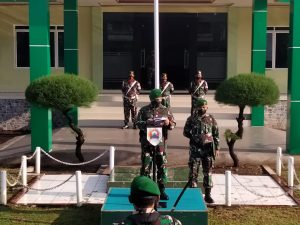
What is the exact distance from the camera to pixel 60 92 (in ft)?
36.8

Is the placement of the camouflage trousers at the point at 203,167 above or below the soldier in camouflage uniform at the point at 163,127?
below

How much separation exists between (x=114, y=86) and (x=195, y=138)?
12411mm

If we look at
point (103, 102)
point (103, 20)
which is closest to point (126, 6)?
point (103, 20)

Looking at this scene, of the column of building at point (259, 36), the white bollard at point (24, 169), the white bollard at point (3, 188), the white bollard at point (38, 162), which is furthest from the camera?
the column of building at point (259, 36)

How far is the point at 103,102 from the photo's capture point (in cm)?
1830

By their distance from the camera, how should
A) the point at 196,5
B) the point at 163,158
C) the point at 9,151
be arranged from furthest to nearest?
the point at 196,5
the point at 9,151
the point at 163,158

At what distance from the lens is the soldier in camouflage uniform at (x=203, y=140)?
870 centimetres

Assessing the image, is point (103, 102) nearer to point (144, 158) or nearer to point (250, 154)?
point (250, 154)

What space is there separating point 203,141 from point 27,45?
13477 millimetres

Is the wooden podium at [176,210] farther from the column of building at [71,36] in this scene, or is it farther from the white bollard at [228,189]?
the column of building at [71,36]

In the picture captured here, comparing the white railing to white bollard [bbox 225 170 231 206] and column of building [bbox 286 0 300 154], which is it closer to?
white bollard [bbox 225 170 231 206]

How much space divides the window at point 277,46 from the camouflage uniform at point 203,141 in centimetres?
1258

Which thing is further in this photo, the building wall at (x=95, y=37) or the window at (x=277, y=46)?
the window at (x=277, y=46)

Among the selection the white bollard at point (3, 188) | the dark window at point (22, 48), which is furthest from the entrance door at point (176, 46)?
the white bollard at point (3, 188)
